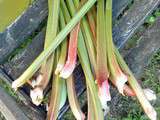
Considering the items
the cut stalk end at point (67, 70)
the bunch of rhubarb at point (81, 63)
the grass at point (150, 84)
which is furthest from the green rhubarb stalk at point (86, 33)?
the grass at point (150, 84)

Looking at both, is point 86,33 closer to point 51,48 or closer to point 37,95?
point 51,48

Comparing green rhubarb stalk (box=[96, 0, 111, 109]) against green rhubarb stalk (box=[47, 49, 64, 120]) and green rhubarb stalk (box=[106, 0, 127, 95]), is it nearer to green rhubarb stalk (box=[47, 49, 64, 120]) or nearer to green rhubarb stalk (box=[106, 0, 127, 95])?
green rhubarb stalk (box=[106, 0, 127, 95])

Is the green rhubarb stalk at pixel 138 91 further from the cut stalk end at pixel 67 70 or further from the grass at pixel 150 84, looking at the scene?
the grass at pixel 150 84

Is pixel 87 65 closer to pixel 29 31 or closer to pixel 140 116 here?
pixel 29 31

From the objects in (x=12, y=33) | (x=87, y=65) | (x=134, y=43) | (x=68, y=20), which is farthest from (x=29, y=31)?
(x=134, y=43)

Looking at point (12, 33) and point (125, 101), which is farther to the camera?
point (125, 101)

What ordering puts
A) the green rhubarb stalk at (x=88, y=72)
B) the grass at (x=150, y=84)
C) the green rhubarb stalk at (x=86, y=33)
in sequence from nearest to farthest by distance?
1. the green rhubarb stalk at (x=88, y=72)
2. the green rhubarb stalk at (x=86, y=33)
3. the grass at (x=150, y=84)
